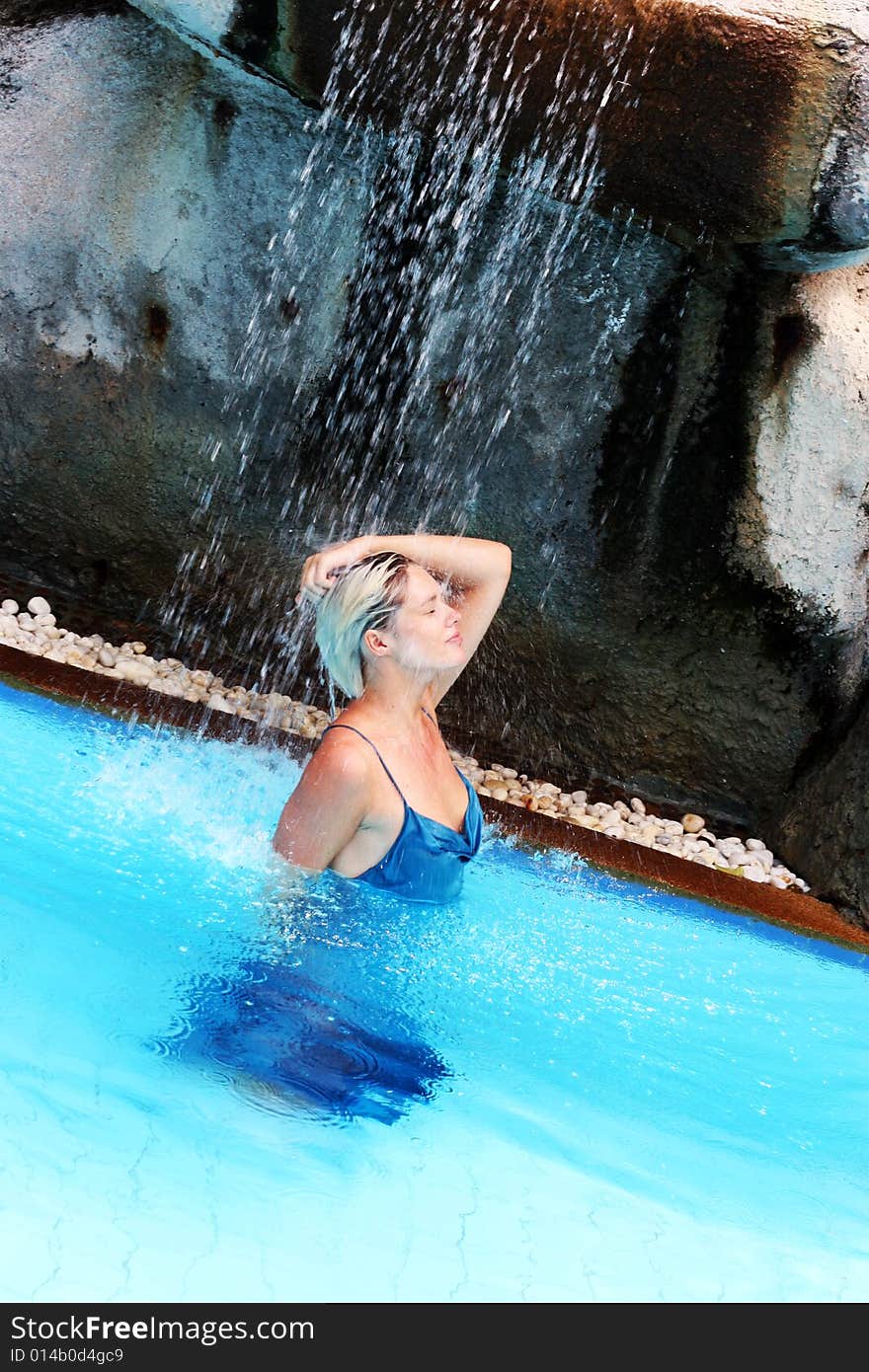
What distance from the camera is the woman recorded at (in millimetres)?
3020

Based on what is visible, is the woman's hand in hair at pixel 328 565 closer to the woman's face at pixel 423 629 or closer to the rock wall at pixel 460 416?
the woman's face at pixel 423 629

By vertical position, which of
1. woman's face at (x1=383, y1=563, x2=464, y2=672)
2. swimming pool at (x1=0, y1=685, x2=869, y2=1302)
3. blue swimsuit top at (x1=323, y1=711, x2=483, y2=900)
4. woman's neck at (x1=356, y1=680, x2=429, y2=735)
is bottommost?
swimming pool at (x1=0, y1=685, x2=869, y2=1302)

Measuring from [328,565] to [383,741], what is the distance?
0.44 metres

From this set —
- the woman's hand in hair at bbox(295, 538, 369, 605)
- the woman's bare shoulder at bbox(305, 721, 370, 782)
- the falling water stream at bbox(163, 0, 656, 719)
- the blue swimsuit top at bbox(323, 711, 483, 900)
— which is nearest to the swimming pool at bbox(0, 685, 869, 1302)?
the blue swimsuit top at bbox(323, 711, 483, 900)

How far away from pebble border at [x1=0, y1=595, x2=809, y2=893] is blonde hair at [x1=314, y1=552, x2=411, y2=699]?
206cm

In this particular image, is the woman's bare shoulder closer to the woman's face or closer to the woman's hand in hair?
the woman's face

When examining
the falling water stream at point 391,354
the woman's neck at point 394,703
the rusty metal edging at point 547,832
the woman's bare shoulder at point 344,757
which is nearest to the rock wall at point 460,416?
the falling water stream at point 391,354

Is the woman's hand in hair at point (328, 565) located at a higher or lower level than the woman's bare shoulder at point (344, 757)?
higher

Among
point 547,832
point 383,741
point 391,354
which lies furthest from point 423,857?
point 391,354

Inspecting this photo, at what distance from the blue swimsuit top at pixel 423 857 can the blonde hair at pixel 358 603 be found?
0.19 m

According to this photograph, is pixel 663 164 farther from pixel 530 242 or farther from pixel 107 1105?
pixel 107 1105

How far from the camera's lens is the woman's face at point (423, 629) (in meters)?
3.16

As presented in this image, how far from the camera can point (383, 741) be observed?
324 centimetres
